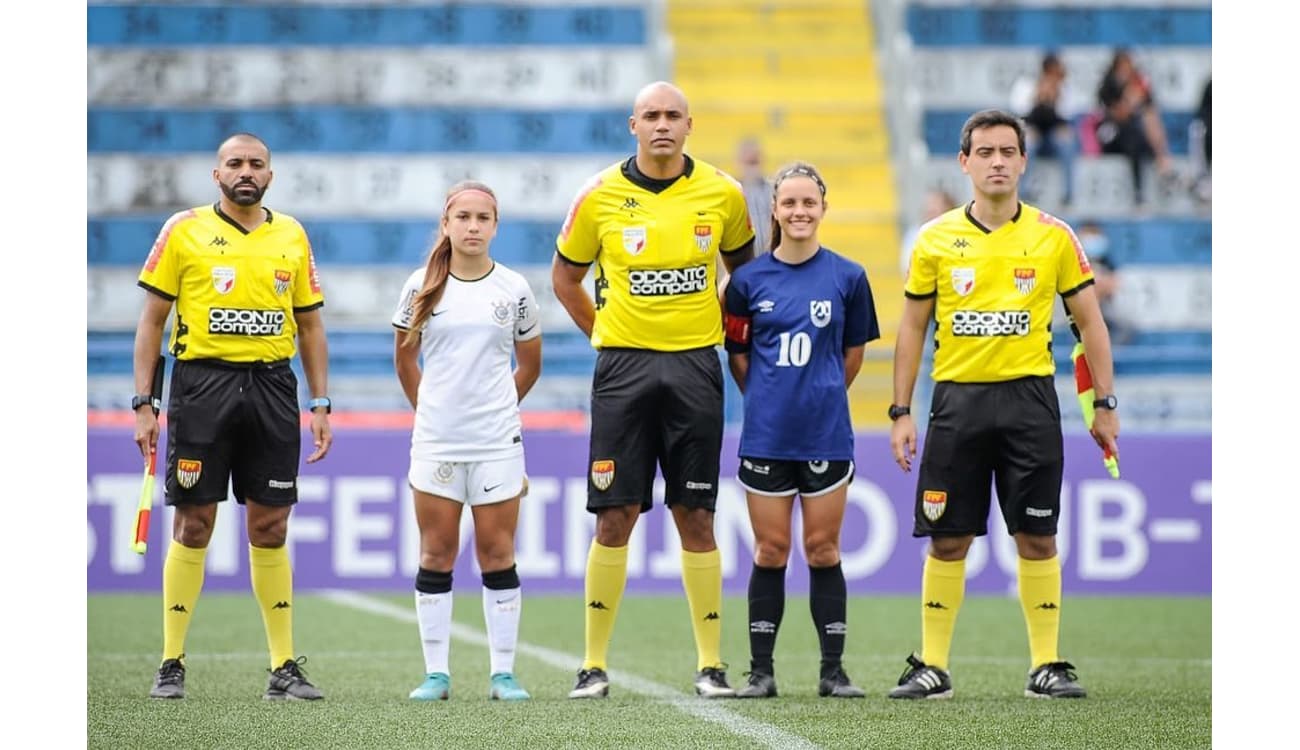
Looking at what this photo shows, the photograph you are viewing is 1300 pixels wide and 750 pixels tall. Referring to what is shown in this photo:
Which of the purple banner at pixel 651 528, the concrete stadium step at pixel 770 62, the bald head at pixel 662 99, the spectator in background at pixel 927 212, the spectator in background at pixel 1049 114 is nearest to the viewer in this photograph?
the bald head at pixel 662 99

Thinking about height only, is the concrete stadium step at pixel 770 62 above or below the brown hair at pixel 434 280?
above

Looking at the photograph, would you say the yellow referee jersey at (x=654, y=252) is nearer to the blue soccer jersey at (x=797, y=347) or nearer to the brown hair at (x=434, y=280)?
the blue soccer jersey at (x=797, y=347)

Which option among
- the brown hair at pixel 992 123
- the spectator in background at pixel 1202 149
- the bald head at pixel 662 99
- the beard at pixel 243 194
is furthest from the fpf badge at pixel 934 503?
the spectator in background at pixel 1202 149

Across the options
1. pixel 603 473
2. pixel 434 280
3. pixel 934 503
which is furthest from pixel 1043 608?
pixel 434 280

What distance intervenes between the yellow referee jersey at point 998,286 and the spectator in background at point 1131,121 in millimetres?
9788

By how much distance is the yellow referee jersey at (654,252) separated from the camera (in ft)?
22.4

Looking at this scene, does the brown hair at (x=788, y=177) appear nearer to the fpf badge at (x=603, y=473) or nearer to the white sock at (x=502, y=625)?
the fpf badge at (x=603, y=473)

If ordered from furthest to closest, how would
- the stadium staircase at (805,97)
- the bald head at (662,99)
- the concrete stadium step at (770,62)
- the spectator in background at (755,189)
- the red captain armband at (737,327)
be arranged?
the concrete stadium step at (770,62)
the stadium staircase at (805,97)
the spectator in background at (755,189)
the red captain armband at (737,327)
the bald head at (662,99)

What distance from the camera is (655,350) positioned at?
269 inches

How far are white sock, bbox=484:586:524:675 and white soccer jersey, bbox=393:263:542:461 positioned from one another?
1.58 ft

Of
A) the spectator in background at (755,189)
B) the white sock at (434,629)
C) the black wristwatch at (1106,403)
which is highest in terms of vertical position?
the spectator in background at (755,189)

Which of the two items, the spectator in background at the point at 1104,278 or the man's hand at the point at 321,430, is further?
the spectator in background at the point at 1104,278

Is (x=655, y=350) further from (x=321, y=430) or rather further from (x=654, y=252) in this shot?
(x=321, y=430)

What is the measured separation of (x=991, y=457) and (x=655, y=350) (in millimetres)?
1209
